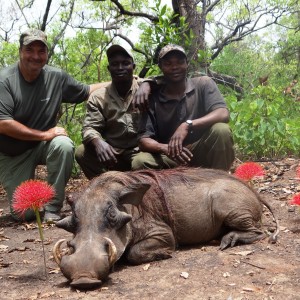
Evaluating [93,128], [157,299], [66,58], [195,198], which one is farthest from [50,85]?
[66,58]

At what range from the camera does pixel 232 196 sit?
13.2 ft

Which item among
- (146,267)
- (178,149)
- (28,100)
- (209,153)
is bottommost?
(146,267)

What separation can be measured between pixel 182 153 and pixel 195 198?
61cm

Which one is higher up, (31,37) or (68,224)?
(31,37)

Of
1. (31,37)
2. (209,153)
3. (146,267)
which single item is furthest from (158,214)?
(31,37)

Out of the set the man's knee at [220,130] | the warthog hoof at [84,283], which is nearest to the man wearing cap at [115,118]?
the man's knee at [220,130]

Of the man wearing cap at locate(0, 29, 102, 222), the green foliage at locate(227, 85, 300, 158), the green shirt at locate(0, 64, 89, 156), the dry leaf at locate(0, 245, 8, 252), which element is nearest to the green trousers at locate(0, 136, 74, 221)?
the man wearing cap at locate(0, 29, 102, 222)

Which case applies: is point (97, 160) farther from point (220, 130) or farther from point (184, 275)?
point (184, 275)

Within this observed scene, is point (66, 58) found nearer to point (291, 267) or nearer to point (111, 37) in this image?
point (111, 37)

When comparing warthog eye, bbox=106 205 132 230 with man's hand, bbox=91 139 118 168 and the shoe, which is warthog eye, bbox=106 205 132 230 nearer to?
man's hand, bbox=91 139 118 168

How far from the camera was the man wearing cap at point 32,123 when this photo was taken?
17.8 ft

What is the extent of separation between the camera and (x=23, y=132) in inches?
211

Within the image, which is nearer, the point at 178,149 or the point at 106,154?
the point at 178,149

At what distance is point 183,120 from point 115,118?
33.3 inches
